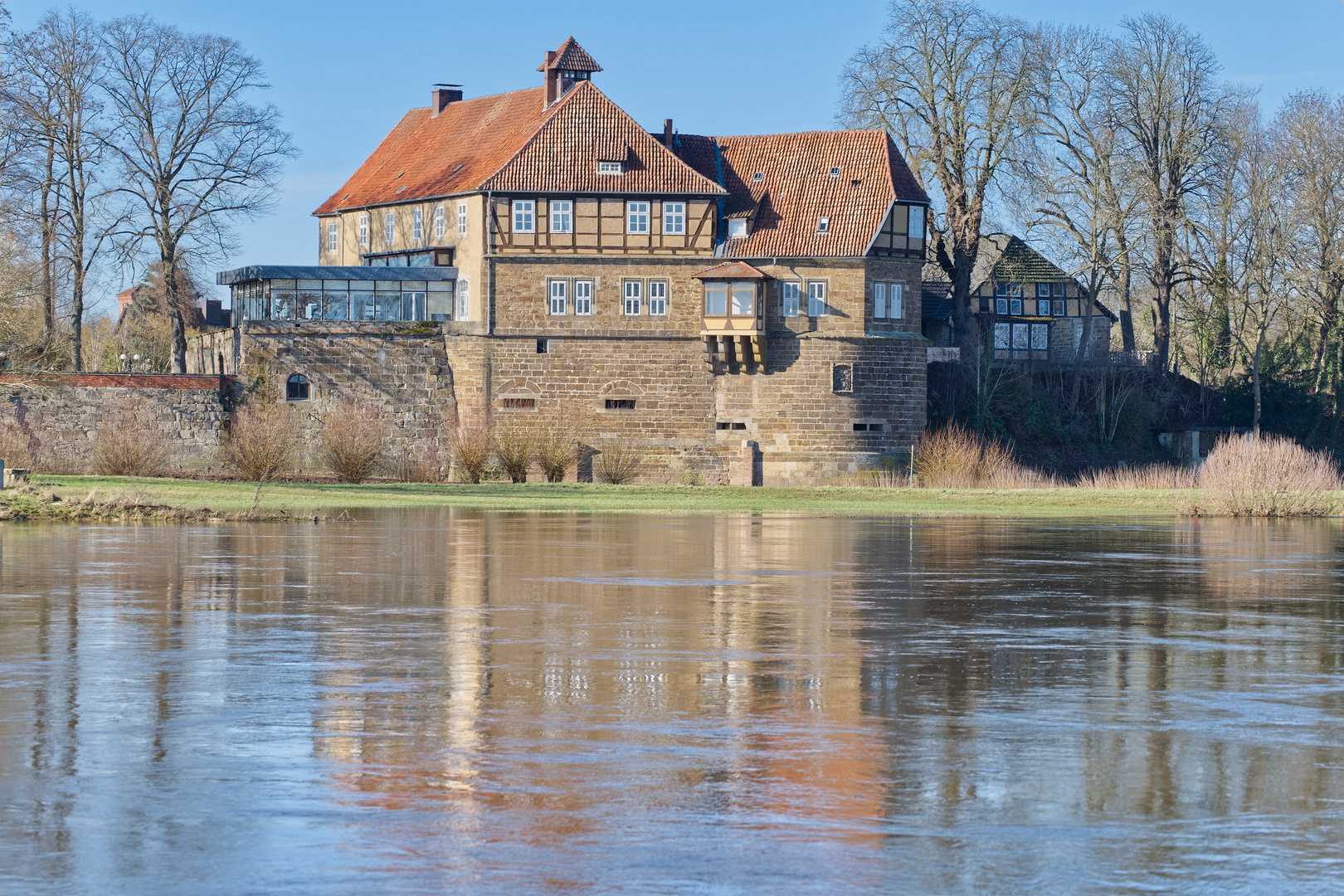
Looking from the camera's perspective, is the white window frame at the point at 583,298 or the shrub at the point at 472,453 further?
the white window frame at the point at 583,298

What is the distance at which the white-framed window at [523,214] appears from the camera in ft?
182

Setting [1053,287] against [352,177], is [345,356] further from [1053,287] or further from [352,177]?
[1053,287]

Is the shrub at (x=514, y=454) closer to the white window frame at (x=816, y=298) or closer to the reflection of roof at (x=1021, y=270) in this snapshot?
the white window frame at (x=816, y=298)

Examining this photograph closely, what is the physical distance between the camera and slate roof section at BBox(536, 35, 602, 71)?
59.7 meters

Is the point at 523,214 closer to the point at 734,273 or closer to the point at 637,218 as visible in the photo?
the point at 637,218

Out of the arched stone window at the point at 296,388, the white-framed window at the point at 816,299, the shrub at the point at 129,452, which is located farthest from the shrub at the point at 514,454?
the white-framed window at the point at 816,299

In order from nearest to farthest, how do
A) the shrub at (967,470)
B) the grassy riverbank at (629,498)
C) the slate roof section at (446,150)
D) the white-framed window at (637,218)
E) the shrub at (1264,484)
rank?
the grassy riverbank at (629,498) → the shrub at (1264,484) → the shrub at (967,470) → the white-framed window at (637,218) → the slate roof section at (446,150)

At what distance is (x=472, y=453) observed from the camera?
5062 centimetres

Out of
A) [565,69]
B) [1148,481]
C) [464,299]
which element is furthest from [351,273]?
[1148,481]

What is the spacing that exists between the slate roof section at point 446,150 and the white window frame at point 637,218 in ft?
15.3

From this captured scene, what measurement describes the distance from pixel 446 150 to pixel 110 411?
1671 centimetres

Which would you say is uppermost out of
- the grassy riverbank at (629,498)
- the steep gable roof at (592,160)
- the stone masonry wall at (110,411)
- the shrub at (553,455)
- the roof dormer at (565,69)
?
the roof dormer at (565,69)

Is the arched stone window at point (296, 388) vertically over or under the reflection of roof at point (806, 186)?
under

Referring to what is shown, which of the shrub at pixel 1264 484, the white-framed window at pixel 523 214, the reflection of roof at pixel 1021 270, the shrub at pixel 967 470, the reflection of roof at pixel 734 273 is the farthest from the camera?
the reflection of roof at pixel 1021 270
